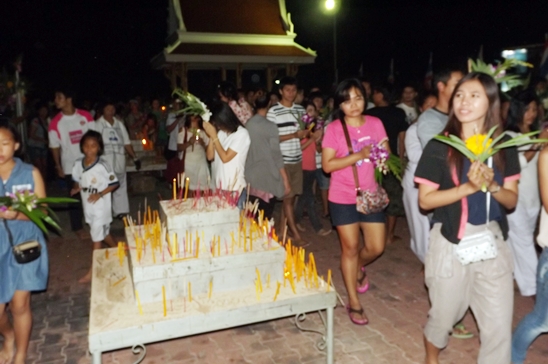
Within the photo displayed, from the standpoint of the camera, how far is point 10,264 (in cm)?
346

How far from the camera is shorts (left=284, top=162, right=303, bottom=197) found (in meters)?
6.82

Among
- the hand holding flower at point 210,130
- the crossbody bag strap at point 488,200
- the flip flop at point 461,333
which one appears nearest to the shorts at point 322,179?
the hand holding flower at point 210,130

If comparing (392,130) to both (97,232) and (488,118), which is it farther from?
(97,232)

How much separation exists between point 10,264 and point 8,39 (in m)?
31.2

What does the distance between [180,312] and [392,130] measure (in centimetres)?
423

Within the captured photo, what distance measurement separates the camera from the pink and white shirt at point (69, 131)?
22.8 ft

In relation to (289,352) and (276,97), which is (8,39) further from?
(289,352)

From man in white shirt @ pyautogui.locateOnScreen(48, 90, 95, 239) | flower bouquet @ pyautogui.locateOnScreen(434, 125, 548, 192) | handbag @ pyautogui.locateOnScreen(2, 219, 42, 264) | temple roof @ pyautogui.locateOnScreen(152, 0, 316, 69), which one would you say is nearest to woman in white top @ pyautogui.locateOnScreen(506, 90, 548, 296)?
flower bouquet @ pyautogui.locateOnScreen(434, 125, 548, 192)

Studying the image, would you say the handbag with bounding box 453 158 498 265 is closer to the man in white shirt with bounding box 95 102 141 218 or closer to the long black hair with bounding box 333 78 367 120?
the long black hair with bounding box 333 78 367 120

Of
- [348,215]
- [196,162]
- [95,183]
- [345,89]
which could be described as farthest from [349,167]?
[196,162]

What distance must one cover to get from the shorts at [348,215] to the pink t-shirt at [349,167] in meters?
0.05

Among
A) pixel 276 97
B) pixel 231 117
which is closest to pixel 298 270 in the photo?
pixel 231 117

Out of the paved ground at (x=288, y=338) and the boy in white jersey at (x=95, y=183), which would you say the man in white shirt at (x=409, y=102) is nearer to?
the paved ground at (x=288, y=338)

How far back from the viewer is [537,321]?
127 inches
